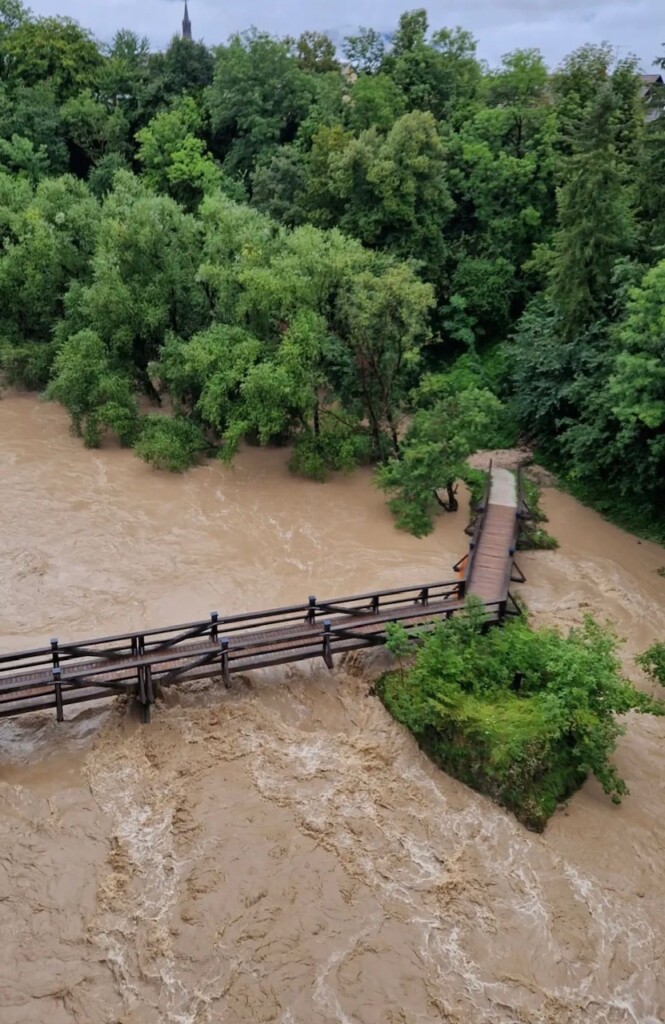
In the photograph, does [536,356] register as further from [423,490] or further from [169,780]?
[169,780]

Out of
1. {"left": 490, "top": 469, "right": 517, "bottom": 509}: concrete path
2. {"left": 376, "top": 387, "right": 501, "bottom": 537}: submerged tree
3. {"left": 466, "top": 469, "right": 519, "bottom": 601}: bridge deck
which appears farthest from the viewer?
{"left": 490, "top": 469, "right": 517, "bottom": 509}: concrete path

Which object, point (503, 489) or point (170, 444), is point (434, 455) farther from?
point (170, 444)

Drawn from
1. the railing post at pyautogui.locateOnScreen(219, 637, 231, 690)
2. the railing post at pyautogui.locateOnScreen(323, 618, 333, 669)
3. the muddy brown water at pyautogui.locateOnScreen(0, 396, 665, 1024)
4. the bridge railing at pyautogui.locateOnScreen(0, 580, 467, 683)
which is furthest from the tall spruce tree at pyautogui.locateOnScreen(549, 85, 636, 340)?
the railing post at pyautogui.locateOnScreen(219, 637, 231, 690)

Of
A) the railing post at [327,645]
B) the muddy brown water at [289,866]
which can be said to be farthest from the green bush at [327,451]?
the railing post at [327,645]

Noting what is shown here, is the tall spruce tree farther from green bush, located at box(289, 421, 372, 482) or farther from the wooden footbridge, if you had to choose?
the wooden footbridge

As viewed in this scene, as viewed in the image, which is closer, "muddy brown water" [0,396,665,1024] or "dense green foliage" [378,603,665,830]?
"muddy brown water" [0,396,665,1024]

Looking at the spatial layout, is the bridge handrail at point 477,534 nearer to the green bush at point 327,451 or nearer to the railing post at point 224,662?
the green bush at point 327,451

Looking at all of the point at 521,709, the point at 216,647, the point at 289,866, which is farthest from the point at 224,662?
the point at 521,709
